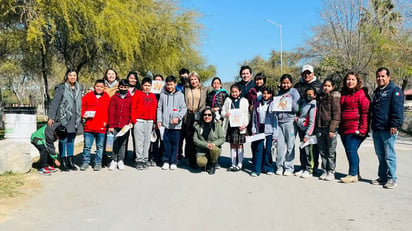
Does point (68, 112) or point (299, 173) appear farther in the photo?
point (68, 112)

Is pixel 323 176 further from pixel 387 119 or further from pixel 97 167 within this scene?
pixel 97 167

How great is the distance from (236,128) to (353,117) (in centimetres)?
216

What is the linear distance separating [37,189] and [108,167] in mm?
1806

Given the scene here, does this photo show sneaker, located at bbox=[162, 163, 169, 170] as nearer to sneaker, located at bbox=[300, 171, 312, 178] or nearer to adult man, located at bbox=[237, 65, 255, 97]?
adult man, located at bbox=[237, 65, 255, 97]

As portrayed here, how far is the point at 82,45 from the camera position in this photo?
505 inches

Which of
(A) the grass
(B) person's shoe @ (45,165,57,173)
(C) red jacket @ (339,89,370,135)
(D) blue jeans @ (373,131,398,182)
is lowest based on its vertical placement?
(A) the grass

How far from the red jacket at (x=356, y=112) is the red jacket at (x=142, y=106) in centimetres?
372

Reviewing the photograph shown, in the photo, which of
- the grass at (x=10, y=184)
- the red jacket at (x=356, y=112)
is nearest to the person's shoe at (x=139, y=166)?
the grass at (x=10, y=184)

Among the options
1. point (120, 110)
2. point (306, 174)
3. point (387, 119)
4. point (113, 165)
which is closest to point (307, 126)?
point (306, 174)

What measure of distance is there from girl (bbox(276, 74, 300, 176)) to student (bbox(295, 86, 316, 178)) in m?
0.15

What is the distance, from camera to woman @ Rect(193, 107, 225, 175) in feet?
22.6

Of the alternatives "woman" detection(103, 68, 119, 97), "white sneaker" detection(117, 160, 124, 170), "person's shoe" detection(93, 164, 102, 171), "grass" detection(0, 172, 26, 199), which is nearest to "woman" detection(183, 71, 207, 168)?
"white sneaker" detection(117, 160, 124, 170)

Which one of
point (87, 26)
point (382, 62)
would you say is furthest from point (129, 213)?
point (382, 62)

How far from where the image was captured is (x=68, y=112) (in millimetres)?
6852
